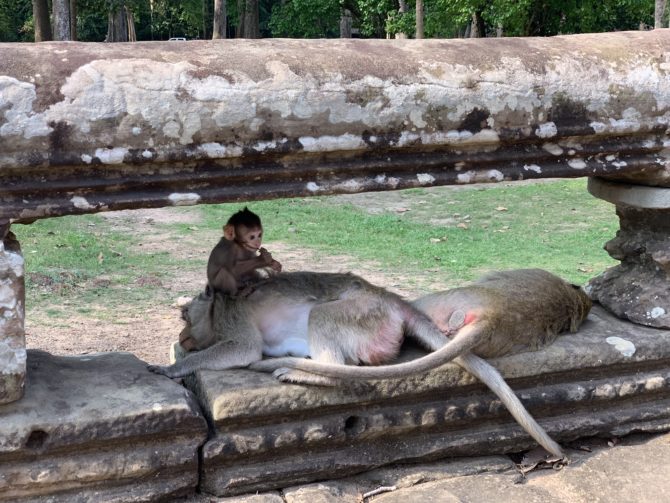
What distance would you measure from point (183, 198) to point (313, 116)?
1.71ft

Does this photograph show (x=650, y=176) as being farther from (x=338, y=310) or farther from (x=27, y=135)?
(x=27, y=135)

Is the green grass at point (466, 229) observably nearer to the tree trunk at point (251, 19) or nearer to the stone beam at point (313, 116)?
the stone beam at point (313, 116)

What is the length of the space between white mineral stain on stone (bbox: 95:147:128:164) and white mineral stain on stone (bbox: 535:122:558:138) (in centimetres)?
151

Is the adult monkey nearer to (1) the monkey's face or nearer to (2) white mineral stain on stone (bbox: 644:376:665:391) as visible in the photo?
(1) the monkey's face

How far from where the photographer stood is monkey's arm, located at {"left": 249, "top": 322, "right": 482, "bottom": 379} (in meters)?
3.02

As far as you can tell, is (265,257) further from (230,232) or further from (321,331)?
(321,331)

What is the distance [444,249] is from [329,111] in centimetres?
583

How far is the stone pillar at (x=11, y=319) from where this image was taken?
275 cm

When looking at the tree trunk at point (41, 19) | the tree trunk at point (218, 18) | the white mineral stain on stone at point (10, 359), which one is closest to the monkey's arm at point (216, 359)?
the white mineral stain on stone at point (10, 359)

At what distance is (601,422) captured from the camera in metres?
3.63

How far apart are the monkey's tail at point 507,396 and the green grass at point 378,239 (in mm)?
3723

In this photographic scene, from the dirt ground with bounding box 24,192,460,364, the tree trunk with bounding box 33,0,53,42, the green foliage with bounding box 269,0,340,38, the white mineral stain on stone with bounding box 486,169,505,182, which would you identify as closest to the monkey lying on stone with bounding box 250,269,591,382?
the white mineral stain on stone with bounding box 486,169,505,182

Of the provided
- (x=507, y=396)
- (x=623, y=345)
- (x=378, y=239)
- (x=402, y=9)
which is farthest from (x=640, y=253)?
(x=402, y=9)

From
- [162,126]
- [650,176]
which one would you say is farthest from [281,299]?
[650,176]
